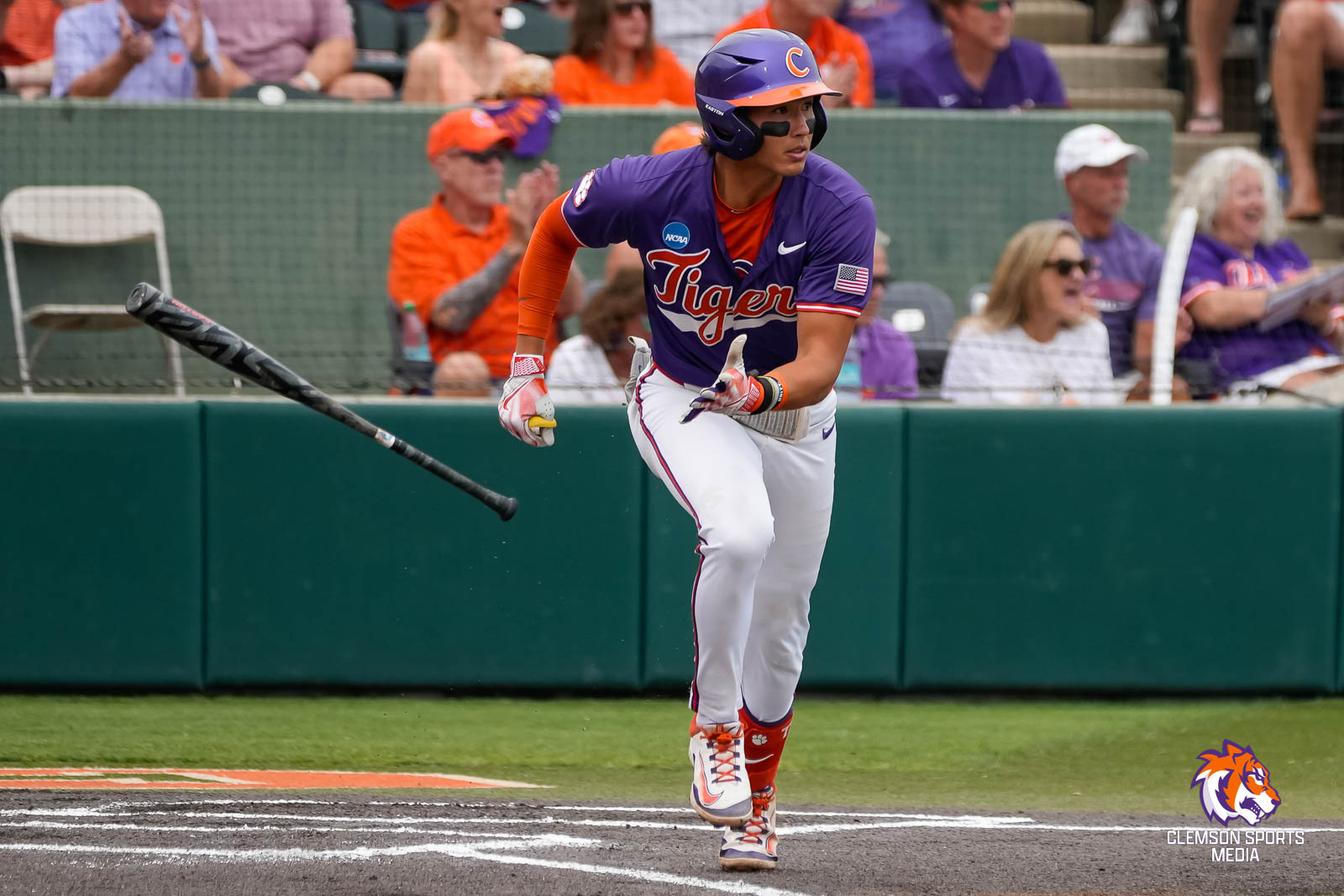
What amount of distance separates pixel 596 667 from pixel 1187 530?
7.80 ft

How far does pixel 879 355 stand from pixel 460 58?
8.05 ft

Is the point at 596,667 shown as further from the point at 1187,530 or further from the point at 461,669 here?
the point at 1187,530

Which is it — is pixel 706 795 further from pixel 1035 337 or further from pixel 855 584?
pixel 1035 337

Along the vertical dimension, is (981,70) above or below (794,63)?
above

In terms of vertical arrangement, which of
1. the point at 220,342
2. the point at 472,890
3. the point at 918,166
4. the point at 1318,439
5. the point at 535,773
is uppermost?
the point at 918,166

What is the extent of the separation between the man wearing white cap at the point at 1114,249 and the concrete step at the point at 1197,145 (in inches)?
74.1

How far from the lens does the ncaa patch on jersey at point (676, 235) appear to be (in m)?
4.00

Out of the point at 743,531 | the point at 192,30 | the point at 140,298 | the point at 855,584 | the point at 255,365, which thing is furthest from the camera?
the point at 192,30

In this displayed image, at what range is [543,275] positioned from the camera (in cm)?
437

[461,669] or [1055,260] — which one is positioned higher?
[1055,260]

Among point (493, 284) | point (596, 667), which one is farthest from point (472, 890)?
point (493, 284)

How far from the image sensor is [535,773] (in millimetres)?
5539

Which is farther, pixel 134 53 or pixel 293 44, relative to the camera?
pixel 293 44

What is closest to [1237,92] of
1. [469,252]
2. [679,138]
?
[679,138]
